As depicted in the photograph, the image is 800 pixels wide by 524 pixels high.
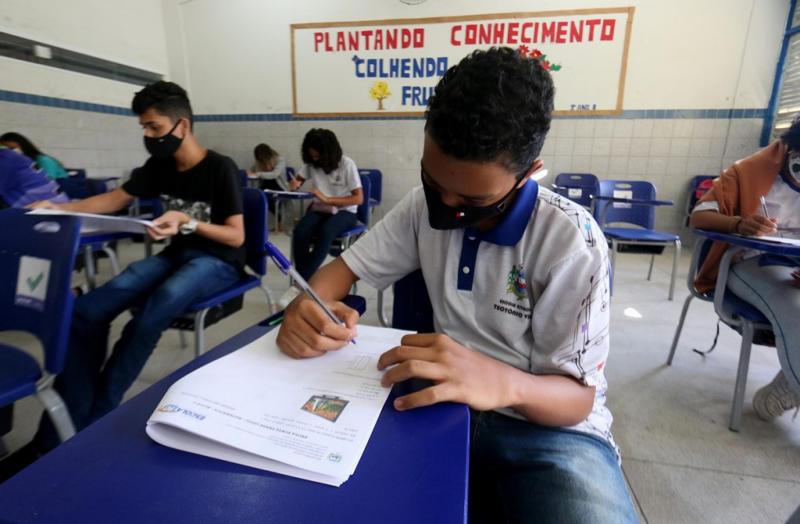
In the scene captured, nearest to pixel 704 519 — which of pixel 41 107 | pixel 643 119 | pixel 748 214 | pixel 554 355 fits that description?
pixel 554 355

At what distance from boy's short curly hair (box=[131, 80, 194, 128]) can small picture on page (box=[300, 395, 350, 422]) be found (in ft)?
4.67

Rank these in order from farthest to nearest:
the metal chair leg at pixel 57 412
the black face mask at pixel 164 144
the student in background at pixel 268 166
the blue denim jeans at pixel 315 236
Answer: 1. the student in background at pixel 268 166
2. the blue denim jeans at pixel 315 236
3. the black face mask at pixel 164 144
4. the metal chair leg at pixel 57 412

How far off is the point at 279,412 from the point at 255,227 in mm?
1371

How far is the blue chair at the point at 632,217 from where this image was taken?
2.68m

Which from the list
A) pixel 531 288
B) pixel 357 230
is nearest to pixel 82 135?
pixel 357 230

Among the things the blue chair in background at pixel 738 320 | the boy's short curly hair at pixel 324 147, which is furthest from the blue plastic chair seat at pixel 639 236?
the boy's short curly hair at pixel 324 147

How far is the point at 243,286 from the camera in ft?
5.15

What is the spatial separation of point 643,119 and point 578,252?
188 inches

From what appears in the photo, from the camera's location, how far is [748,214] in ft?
4.94

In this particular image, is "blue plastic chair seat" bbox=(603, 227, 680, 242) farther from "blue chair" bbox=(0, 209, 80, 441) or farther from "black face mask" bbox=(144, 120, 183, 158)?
"blue chair" bbox=(0, 209, 80, 441)

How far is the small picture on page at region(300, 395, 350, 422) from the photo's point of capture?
0.48m

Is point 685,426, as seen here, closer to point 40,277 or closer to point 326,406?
point 326,406

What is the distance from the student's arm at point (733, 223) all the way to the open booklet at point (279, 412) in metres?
1.36

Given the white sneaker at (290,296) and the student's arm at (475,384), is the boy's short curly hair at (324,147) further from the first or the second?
the student's arm at (475,384)
